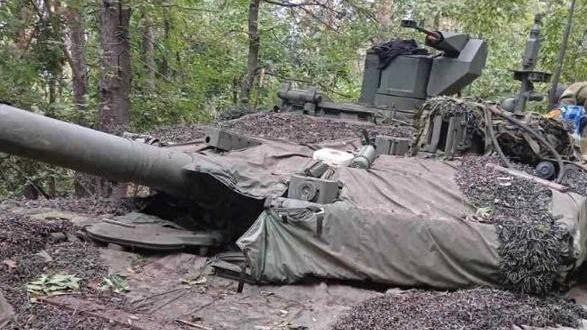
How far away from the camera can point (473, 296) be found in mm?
4297

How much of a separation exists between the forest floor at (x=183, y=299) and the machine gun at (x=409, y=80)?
3.44 metres

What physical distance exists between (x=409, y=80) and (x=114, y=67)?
3807 mm

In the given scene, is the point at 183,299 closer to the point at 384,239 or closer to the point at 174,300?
the point at 174,300

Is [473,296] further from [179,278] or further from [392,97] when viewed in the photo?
[392,97]

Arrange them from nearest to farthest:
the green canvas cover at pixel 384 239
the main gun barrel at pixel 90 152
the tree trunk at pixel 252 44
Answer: the main gun barrel at pixel 90 152 < the green canvas cover at pixel 384 239 < the tree trunk at pixel 252 44

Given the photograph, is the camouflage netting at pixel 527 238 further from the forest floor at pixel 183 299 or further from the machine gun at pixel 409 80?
the machine gun at pixel 409 80

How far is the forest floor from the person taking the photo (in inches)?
152

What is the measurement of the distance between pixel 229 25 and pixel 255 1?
263 cm

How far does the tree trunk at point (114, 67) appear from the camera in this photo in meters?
8.59

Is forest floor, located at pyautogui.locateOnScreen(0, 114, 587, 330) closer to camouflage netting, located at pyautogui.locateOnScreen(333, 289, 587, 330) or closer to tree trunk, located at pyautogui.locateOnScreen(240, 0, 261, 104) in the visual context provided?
camouflage netting, located at pyautogui.locateOnScreen(333, 289, 587, 330)

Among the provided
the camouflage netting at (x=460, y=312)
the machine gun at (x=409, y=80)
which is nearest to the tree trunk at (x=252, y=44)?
the machine gun at (x=409, y=80)

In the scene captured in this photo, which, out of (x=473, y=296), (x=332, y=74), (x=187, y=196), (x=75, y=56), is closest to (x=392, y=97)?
(x=187, y=196)

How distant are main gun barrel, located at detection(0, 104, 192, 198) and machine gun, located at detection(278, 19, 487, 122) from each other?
10.8 ft

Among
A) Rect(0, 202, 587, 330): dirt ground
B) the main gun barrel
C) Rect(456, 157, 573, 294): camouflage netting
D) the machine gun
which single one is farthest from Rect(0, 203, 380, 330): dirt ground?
the machine gun
